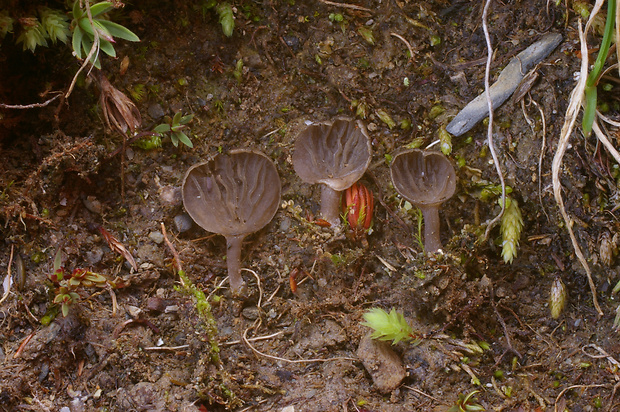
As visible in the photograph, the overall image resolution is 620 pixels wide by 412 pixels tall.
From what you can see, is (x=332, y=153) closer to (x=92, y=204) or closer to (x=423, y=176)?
(x=423, y=176)

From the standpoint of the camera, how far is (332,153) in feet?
10.2

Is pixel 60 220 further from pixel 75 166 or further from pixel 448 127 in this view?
pixel 448 127

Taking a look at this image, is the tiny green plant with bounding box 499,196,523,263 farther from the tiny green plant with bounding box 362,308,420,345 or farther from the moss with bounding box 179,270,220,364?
the moss with bounding box 179,270,220,364

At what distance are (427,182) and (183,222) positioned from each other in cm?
149

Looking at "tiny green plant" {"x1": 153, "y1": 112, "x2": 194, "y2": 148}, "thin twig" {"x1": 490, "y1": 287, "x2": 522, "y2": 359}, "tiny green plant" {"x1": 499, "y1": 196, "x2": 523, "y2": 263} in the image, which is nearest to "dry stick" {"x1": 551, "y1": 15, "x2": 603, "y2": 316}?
"tiny green plant" {"x1": 499, "y1": 196, "x2": 523, "y2": 263}

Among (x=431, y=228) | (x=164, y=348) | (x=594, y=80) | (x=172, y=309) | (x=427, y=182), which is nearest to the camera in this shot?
(x=594, y=80)

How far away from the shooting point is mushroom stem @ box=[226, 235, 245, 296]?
289 cm

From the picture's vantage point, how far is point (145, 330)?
2.73 m

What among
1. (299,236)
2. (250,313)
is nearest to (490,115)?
(299,236)

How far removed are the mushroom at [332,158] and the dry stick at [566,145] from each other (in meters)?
1.02

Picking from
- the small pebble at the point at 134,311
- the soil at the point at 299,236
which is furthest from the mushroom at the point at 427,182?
the small pebble at the point at 134,311

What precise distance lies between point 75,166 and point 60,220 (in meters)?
0.33

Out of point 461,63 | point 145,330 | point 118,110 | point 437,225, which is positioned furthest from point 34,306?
point 461,63

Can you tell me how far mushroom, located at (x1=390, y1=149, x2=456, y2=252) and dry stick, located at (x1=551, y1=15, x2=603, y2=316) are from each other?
55 centimetres
